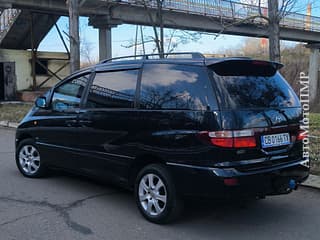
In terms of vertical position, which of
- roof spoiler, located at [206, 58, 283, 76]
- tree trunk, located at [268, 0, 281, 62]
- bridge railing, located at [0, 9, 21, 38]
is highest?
bridge railing, located at [0, 9, 21, 38]

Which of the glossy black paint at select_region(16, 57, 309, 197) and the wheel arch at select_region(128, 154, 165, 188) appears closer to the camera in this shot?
the glossy black paint at select_region(16, 57, 309, 197)

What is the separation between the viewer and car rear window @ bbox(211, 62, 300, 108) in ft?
13.8

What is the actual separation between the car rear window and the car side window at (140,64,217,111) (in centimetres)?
15

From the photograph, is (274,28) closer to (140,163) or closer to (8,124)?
(140,163)

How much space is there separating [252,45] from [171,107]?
59085mm

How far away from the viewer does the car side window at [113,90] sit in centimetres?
495

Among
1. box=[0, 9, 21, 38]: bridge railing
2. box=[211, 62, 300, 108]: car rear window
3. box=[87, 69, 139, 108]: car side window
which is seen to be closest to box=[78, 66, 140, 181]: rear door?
box=[87, 69, 139, 108]: car side window

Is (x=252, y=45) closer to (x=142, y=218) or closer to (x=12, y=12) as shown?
(x=12, y=12)

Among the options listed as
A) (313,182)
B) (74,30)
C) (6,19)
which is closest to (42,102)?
(313,182)

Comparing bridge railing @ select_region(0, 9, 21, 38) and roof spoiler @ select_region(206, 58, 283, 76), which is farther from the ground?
bridge railing @ select_region(0, 9, 21, 38)

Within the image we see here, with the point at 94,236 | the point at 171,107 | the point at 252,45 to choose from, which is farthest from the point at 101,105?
the point at 252,45

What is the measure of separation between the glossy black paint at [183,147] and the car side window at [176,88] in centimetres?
6

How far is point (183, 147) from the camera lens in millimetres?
4230

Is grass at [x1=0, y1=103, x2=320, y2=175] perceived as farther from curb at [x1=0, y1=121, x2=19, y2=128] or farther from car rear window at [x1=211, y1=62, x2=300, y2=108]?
car rear window at [x1=211, y1=62, x2=300, y2=108]
